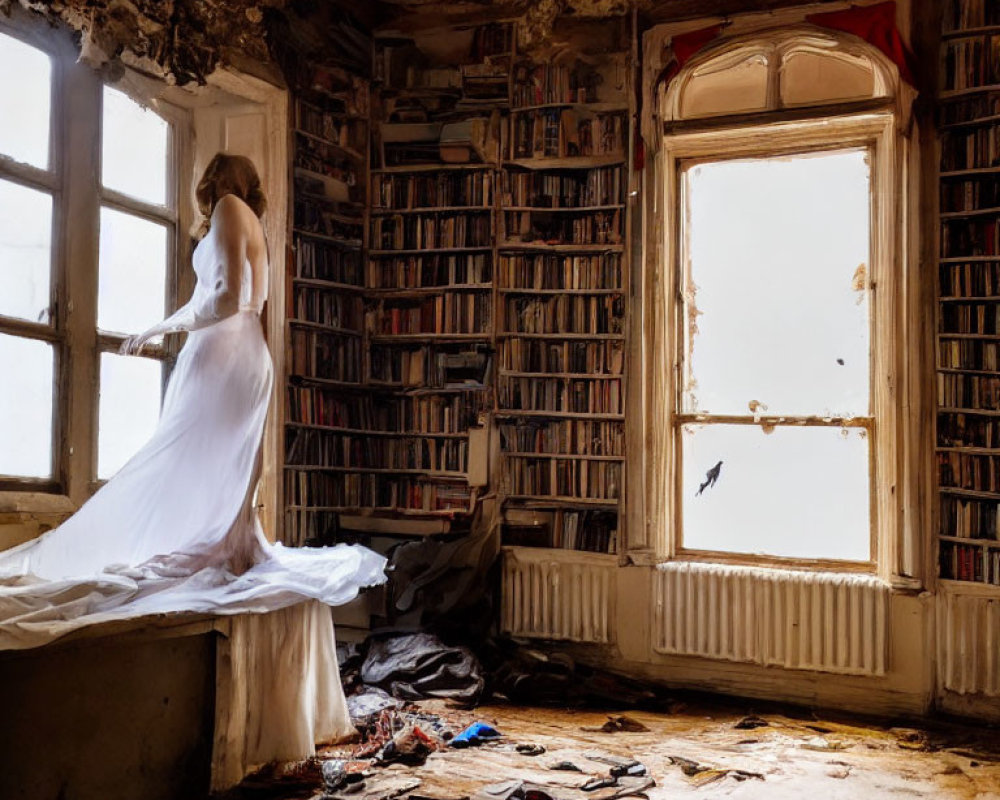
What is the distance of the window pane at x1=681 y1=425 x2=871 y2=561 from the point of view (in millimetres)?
4805

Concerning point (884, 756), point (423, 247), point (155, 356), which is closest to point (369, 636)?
point (155, 356)

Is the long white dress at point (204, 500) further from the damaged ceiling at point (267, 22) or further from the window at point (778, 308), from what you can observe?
the window at point (778, 308)

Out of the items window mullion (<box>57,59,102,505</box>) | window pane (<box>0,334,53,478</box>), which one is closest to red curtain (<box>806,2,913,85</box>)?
window mullion (<box>57,59,102,505</box>)

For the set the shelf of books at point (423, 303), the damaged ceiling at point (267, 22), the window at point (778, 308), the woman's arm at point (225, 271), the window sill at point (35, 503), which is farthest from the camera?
the shelf of books at point (423, 303)

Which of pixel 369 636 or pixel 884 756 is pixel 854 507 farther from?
pixel 369 636

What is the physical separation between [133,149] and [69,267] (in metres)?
0.75

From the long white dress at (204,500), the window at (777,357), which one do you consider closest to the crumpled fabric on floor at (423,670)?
the long white dress at (204,500)

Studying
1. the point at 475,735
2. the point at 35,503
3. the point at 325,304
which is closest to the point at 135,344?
the point at 35,503

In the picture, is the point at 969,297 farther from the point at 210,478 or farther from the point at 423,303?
the point at 210,478

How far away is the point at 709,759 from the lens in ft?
12.3

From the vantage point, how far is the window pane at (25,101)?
12.6 feet

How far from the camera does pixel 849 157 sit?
4859 millimetres

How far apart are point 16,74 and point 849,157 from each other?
3.83 metres

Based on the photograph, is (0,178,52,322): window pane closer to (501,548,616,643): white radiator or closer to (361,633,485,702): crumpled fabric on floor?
(361,633,485,702): crumpled fabric on floor
